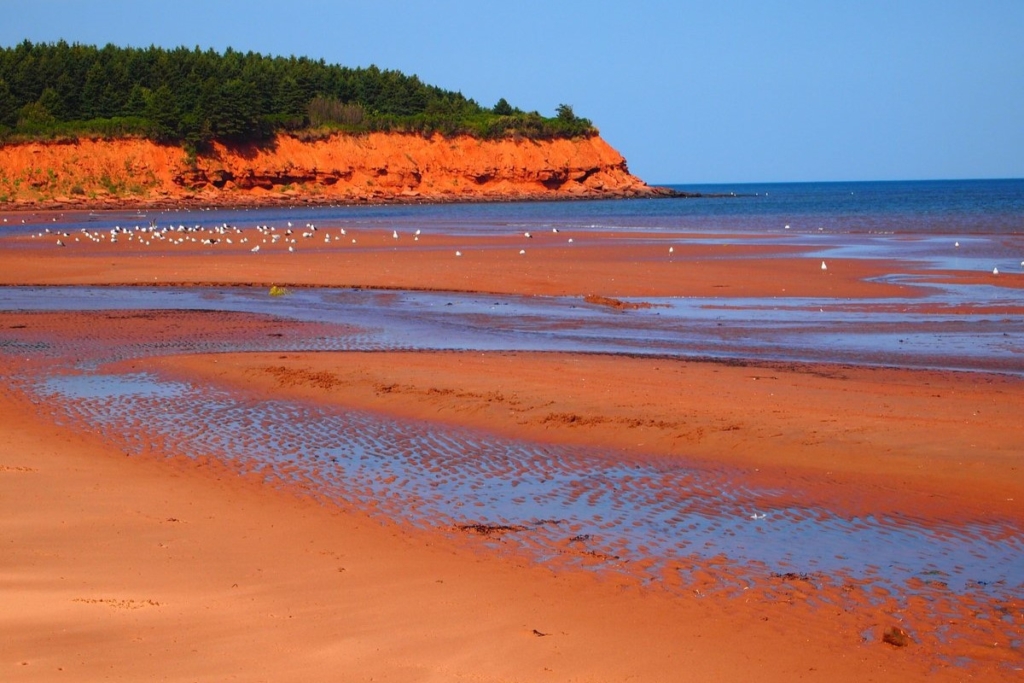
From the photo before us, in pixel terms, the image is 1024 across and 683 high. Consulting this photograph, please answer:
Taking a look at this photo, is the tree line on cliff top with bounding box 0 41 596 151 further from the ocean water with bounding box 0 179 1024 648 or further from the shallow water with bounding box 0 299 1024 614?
the shallow water with bounding box 0 299 1024 614

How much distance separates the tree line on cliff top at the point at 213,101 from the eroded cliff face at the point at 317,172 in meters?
1.26

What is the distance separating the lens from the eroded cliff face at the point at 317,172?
79.1m

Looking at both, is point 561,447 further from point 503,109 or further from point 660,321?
point 503,109

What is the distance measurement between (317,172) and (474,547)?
285 feet

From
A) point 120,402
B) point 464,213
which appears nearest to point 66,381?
point 120,402

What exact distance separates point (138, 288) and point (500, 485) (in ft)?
56.0

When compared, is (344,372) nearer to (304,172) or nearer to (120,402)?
(120,402)

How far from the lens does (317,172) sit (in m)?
91.1

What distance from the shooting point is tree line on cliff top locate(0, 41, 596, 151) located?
84125 millimetres

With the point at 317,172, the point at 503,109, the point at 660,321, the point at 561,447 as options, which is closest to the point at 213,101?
the point at 317,172

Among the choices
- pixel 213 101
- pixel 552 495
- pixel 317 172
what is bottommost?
pixel 552 495

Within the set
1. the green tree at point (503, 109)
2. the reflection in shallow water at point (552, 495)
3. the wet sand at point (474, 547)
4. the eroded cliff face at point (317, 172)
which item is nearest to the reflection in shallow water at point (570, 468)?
the reflection in shallow water at point (552, 495)

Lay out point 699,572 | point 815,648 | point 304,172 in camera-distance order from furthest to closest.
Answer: point 304,172 → point 699,572 → point 815,648

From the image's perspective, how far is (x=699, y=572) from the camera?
654 cm
